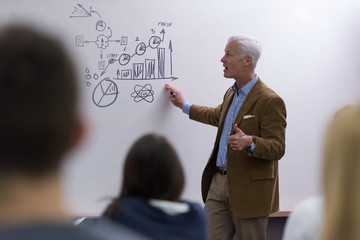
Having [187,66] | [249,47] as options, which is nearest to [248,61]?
[249,47]

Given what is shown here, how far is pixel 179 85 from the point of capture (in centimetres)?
354

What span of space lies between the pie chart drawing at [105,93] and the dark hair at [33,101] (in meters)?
2.72

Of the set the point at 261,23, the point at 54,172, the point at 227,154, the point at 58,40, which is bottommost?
the point at 227,154

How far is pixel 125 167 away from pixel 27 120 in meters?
0.94

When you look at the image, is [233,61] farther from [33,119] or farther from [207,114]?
[33,119]

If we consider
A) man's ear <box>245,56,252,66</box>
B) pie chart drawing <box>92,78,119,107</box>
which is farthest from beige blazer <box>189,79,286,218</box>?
pie chart drawing <box>92,78,119,107</box>

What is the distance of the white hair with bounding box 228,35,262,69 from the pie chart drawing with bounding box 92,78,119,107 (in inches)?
29.6

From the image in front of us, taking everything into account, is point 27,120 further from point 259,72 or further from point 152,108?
point 259,72

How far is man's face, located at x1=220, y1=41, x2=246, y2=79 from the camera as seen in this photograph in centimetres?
339

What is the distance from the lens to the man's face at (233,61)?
3.39m

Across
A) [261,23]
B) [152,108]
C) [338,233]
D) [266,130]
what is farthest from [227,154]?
[338,233]

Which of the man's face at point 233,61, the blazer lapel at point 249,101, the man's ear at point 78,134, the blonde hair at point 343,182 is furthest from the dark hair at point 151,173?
the man's face at point 233,61

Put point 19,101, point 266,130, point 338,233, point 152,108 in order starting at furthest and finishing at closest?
1. point 152,108
2. point 266,130
3. point 338,233
4. point 19,101

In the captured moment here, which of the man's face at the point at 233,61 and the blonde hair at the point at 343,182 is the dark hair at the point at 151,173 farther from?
the man's face at the point at 233,61
